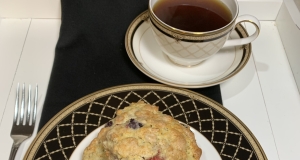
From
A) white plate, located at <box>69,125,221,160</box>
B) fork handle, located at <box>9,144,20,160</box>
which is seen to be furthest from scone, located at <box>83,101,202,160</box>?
fork handle, located at <box>9,144,20,160</box>

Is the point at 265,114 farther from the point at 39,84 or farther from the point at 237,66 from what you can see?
the point at 39,84

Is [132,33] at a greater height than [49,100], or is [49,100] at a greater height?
[132,33]

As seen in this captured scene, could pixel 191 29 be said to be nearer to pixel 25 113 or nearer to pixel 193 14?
pixel 193 14

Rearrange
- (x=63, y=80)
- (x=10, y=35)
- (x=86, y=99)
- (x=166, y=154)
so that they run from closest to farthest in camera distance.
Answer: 1. (x=166, y=154)
2. (x=86, y=99)
3. (x=63, y=80)
4. (x=10, y=35)

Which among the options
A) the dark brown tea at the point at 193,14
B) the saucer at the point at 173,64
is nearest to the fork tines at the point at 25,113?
the saucer at the point at 173,64

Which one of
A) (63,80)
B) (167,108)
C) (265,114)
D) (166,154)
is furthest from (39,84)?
(265,114)

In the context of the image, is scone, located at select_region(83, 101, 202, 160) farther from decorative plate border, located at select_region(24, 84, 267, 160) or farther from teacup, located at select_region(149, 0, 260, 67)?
teacup, located at select_region(149, 0, 260, 67)
